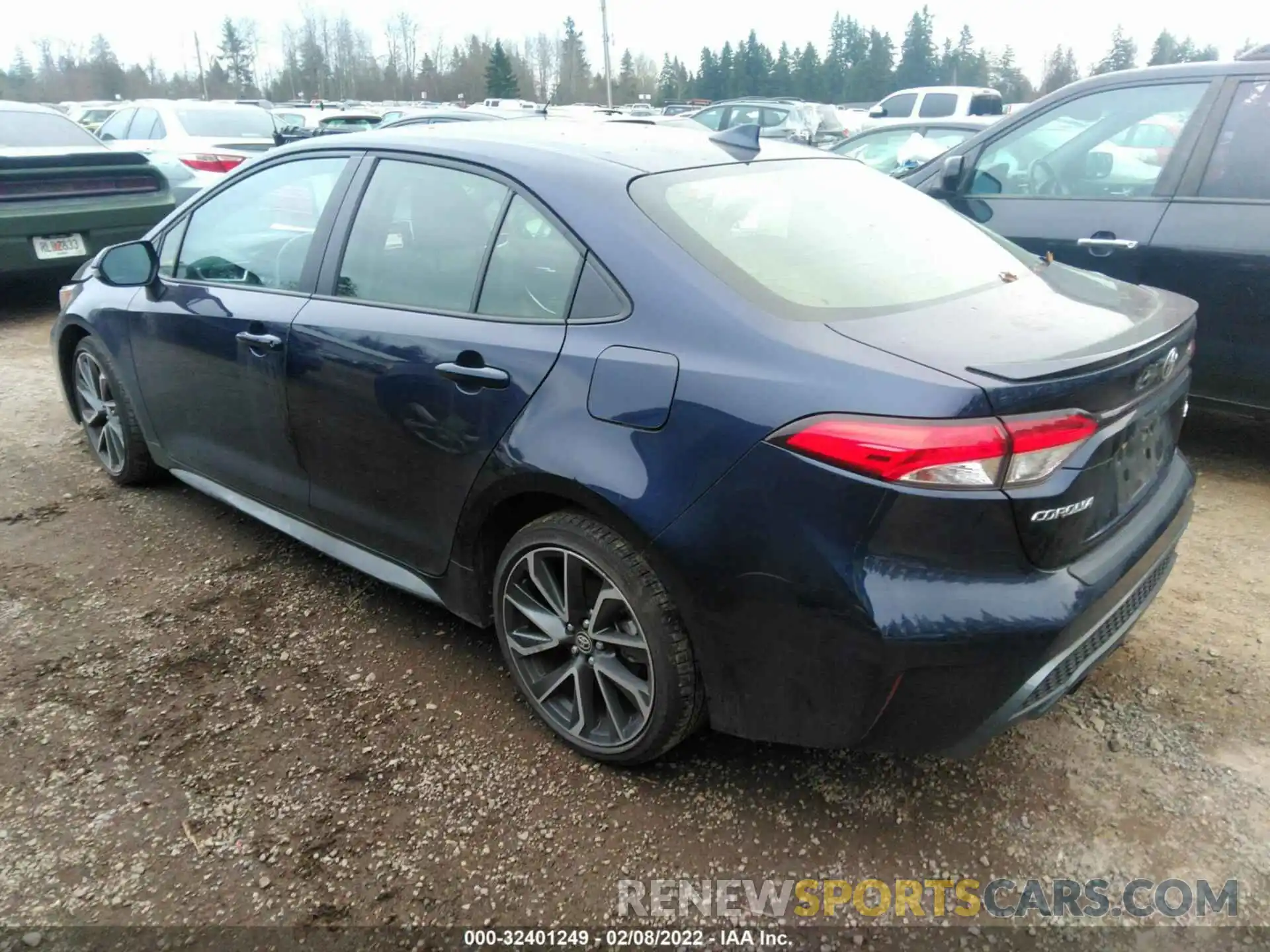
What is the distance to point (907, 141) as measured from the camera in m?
8.90

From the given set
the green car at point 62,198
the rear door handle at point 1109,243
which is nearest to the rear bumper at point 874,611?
the rear door handle at point 1109,243

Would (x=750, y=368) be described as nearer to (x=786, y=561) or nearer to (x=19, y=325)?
(x=786, y=561)

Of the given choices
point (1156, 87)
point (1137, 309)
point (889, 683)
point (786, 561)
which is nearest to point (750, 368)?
point (786, 561)

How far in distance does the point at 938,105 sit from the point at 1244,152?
16.9m

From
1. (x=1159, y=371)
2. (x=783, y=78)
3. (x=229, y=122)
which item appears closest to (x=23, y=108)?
(x=229, y=122)

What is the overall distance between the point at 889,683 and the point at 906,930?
556 millimetres

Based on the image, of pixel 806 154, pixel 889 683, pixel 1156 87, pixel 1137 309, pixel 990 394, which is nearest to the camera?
pixel 990 394

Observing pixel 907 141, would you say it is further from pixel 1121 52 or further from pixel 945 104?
pixel 1121 52

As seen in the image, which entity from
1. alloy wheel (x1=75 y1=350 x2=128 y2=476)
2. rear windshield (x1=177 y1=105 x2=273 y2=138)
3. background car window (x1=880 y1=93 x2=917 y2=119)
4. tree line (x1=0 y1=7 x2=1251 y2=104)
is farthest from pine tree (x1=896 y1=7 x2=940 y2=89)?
alloy wheel (x1=75 y1=350 x2=128 y2=476)

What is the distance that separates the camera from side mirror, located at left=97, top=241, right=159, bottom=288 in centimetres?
365

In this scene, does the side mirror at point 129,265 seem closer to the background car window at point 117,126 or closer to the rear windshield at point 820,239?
the rear windshield at point 820,239

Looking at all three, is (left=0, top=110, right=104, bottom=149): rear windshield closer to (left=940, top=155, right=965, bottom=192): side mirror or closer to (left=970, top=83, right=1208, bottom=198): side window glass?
Result: (left=940, top=155, right=965, bottom=192): side mirror

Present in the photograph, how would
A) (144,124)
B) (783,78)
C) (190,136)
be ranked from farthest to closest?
(783,78)
(144,124)
(190,136)

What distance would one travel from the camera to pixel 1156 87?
171 inches
